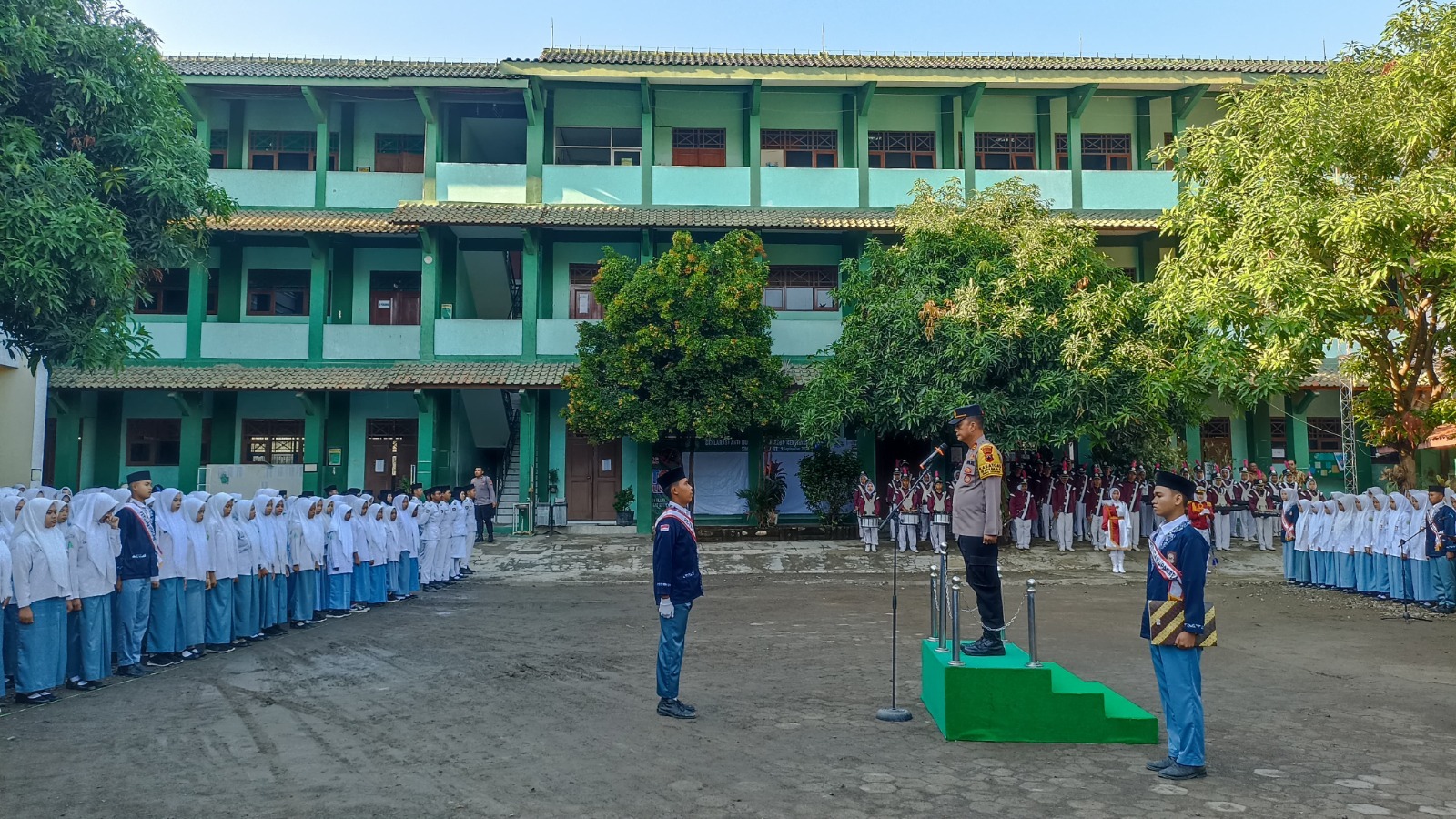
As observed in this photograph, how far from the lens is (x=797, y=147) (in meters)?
24.5

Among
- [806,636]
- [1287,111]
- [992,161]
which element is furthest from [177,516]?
[992,161]

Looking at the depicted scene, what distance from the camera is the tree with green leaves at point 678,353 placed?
64.2ft

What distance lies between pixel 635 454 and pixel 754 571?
6062 millimetres

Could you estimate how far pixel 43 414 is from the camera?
21.2 metres

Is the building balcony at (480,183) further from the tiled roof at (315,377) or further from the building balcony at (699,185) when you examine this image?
the tiled roof at (315,377)

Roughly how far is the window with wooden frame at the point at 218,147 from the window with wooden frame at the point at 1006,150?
18503 mm

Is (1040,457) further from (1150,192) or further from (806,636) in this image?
(806,636)

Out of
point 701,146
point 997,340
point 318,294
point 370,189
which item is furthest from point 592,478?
point 997,340

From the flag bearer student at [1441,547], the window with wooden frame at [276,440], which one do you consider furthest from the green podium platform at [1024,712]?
the window with wooden frame at [276,440]

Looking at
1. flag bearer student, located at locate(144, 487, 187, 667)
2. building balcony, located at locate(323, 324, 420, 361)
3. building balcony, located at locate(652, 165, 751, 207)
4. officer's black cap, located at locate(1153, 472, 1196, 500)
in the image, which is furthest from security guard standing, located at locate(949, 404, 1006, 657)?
building balcony, located at locate(323, 324, 420, 361)

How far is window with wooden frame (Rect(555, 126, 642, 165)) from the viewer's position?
24.1 m

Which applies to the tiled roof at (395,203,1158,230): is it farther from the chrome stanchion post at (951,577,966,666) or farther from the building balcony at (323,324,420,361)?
the chrome stanchion post at (951,577,966,666)

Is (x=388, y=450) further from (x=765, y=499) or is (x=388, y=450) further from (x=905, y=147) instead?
(x=905, y=147)

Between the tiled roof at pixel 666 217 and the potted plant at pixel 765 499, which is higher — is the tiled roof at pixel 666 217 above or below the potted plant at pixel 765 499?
above
